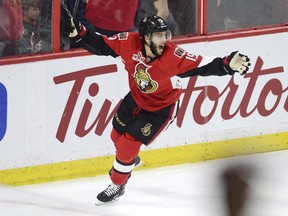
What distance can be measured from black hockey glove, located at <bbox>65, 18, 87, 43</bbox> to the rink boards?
0.90m

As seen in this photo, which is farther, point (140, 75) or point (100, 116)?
point (100, 116)

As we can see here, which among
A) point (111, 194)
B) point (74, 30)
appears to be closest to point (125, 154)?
point (111, 194)

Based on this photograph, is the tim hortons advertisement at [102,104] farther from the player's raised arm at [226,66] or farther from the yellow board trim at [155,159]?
the player's raised arm at [226,66]

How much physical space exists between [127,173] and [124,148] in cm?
21

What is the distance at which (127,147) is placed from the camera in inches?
164

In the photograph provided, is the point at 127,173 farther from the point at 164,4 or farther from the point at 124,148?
the point at 164,4

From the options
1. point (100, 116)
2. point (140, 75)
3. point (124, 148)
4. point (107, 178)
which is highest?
point (140, 75)

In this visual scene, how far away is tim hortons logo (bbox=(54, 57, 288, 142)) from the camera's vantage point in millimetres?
4914

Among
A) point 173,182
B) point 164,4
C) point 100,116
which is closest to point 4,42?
point 100,116

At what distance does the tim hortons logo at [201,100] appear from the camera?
491 cm

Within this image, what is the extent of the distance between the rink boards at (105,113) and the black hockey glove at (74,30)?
2.94 feet

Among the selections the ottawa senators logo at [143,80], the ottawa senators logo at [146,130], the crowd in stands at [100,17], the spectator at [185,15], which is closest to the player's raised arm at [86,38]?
the ottawa senators logo at [143,80]

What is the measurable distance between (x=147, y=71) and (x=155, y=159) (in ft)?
4.82

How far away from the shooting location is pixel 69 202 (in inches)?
176
